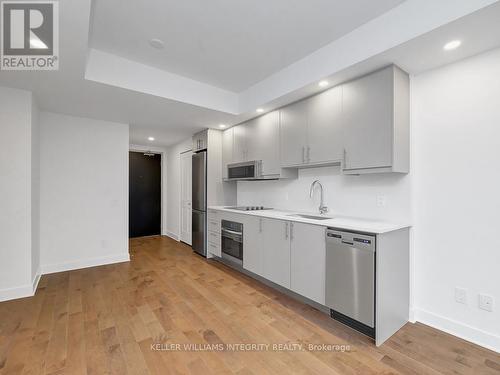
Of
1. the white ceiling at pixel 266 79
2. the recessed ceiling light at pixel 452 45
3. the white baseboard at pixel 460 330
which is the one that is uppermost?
the white ceiling at pixel 266 79

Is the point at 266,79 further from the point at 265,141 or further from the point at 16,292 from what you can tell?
the point at 16,292

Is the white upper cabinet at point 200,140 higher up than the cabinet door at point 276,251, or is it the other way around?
the white upper cabinet at point 200,140

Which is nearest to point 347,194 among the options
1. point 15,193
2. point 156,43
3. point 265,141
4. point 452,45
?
point 265,141

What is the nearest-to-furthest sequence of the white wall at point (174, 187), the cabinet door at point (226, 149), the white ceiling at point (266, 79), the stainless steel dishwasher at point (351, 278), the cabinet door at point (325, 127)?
the white ceiling at point (266, 79), the stainless steel dishwasher at point (351, 278), the cabinet door at point (325, 127), the cabinet door at point (226, 149), the white wall at point (174, 187)

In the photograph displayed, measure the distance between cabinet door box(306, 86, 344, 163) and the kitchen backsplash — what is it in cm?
35

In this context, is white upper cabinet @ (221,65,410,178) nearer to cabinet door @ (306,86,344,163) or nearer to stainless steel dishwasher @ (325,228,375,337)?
cabinet door @ (306,86,344,163)

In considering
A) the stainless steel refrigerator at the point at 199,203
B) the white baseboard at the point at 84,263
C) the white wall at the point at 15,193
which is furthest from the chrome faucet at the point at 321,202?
the white wall at the point at 15,193

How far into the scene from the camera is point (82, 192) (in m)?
3.89

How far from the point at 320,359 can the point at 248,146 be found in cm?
302

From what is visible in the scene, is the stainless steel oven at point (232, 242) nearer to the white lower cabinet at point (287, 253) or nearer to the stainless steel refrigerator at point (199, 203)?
the white lower cabinet at point (287, 253)

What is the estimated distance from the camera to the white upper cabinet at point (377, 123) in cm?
216

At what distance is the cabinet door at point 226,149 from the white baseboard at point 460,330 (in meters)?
3.40

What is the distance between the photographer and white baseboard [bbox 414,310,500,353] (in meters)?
1.89

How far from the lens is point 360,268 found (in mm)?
2062
